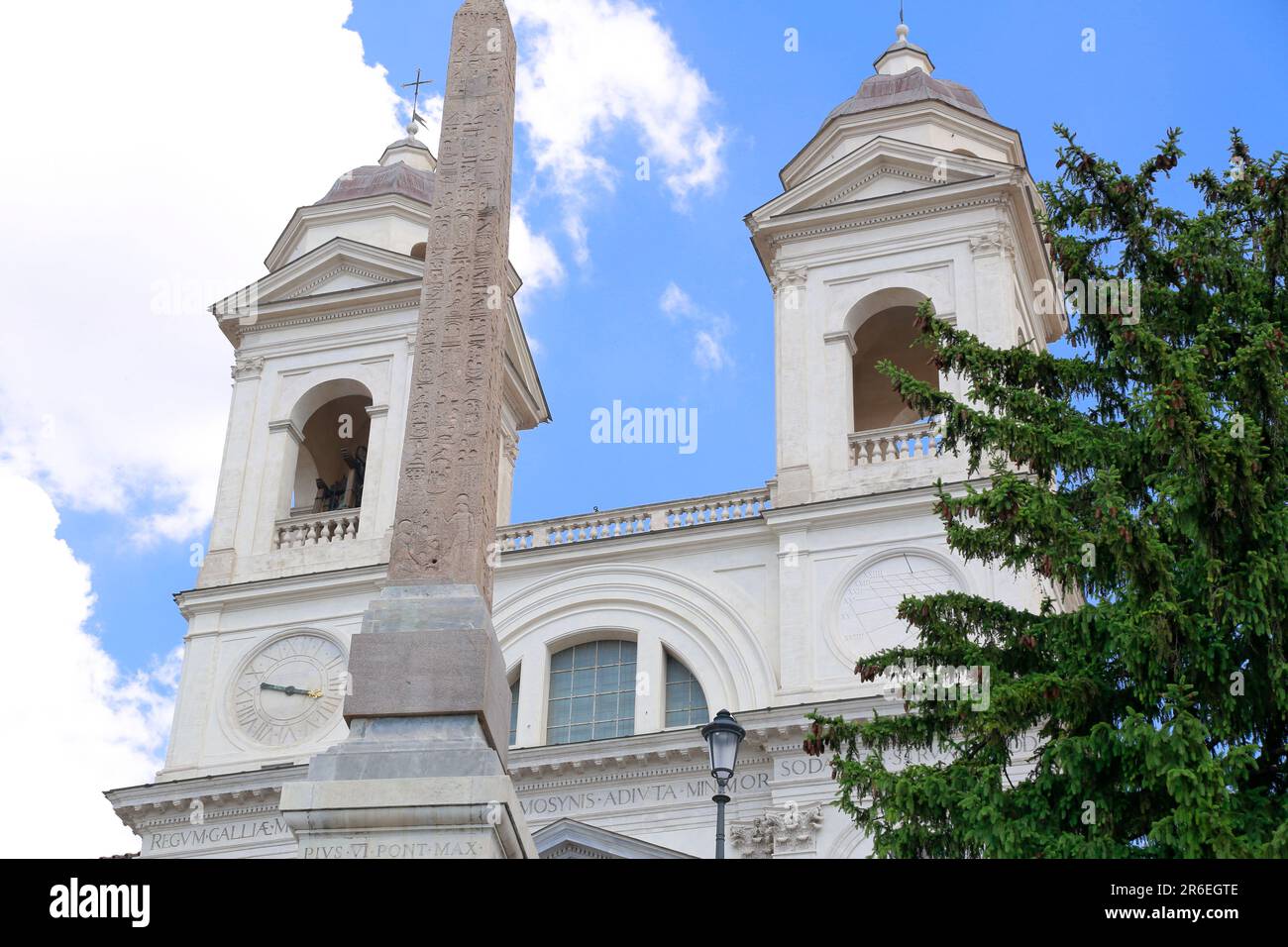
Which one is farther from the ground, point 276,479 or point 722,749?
point 276,479

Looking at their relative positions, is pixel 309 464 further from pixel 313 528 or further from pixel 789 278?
pixel 789 278

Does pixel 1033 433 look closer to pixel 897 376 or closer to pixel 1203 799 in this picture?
pixel 897 376

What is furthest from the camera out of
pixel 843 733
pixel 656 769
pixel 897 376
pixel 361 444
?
pixel 361 444

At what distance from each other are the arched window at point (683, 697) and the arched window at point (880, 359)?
6.51 meters

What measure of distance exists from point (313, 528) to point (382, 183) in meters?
7.77

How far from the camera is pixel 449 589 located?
12828 millimetres

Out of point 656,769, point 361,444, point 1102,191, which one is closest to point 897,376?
point 1102,191

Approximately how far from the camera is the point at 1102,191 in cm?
1677

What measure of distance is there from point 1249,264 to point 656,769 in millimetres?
13124

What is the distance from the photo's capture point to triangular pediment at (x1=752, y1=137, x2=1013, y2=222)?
30859mm

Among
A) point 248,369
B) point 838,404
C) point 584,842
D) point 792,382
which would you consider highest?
point 248,369

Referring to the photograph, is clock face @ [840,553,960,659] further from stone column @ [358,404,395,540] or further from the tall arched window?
the tall arched window

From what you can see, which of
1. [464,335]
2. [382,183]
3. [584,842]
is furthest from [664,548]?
[464,335]

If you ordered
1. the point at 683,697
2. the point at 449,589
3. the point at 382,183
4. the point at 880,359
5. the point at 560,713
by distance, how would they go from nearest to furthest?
the point at 449,589
the point at 683,697
the point at 560,713
the point at 880,359
the point at 382,183
